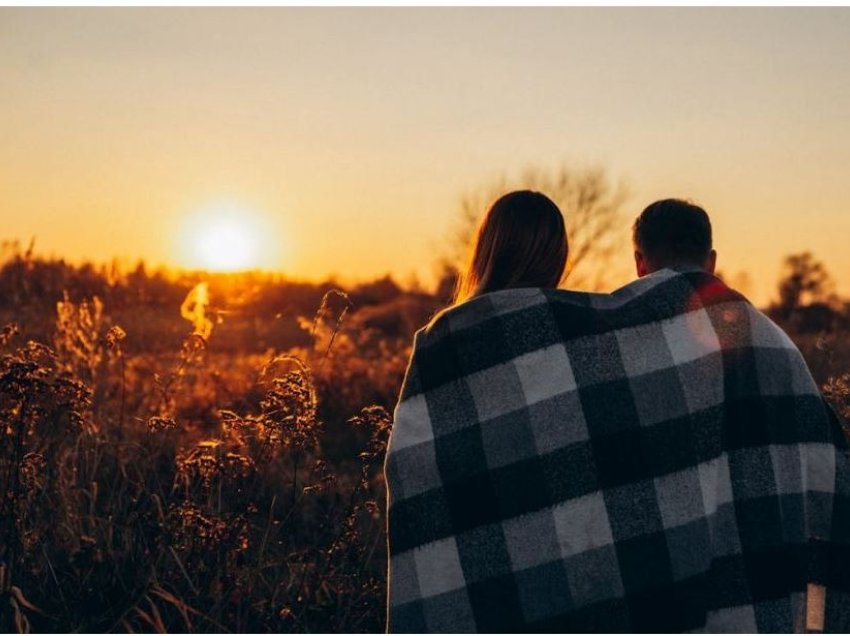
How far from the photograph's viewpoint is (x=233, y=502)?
13.0ft

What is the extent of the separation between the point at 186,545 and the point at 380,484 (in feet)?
7.03

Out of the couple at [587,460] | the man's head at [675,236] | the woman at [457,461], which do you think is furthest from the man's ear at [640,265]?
the woman at [457,461]

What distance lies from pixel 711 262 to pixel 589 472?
35.2 inches

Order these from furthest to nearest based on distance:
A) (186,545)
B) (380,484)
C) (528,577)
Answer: (380,484), (186,545), (528,577)

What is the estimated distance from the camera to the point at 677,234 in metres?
3.30

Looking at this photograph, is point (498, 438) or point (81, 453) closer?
point (498, 438)

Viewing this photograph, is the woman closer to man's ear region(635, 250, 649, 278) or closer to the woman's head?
the woman's head

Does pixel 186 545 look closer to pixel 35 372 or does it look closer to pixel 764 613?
pixel 35 372

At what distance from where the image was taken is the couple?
117 inches

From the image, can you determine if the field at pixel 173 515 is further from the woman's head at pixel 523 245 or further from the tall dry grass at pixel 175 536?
the woman's head at pixel 523 245

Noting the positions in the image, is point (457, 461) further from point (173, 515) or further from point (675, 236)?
point (173, 515)

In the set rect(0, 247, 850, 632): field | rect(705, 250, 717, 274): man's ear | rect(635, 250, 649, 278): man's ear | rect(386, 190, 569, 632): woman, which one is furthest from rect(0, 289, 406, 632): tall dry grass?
rect(705, 250, 717, 274): man's ear

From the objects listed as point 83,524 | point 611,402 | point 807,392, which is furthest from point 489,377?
point 83,524

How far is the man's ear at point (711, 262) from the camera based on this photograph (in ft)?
11.0
